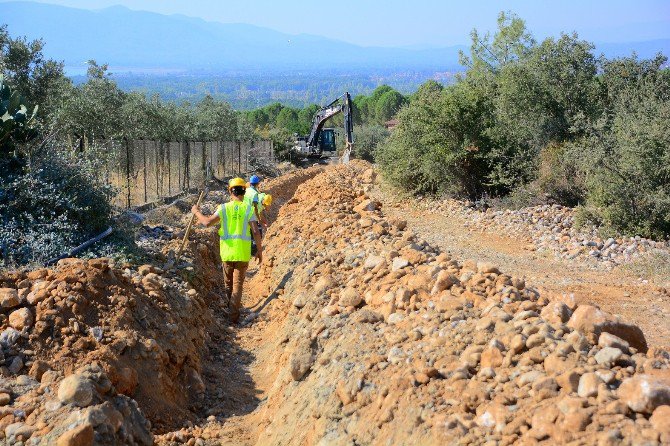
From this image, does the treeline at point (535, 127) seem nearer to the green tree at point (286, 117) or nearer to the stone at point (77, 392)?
the stone at point (77, 392)

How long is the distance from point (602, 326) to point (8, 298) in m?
4.96

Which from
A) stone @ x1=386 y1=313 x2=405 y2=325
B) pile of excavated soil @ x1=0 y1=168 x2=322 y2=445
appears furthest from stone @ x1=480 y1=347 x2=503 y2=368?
pile of excavated soil @ x1=0 y1=168 x2=322 y2=445

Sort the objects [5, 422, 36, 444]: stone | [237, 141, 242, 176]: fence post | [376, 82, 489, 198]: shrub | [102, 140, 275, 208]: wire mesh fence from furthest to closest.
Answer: [237, 141, 242, 176]: fence post < [376, 82, 489, 198]: shrub < [102, 140, 275, 208]: wire mesh fence < [5, 422, 36, 444]: stone

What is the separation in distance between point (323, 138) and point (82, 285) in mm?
38718

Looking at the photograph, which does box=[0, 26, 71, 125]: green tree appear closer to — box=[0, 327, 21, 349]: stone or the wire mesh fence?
the wire mesh fence

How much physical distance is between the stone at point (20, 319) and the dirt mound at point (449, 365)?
7.26 feet

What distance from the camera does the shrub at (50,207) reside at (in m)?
8.04

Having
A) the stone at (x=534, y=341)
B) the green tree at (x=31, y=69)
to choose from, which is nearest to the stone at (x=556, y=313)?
the stone at (x=534, y=341)

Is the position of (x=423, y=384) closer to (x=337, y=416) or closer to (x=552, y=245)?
(x=337, y=416)

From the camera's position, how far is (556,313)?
5.00 m

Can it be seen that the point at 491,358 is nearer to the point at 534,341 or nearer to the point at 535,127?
the point at 534,341

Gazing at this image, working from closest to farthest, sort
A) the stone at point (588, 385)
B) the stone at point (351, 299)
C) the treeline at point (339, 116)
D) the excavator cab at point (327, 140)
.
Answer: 1. the stone at point (588, 385)
2. the stone at point (351, 299)
3. the excavator cab at point (327, 140)
4. the treeline at point (339, 116)

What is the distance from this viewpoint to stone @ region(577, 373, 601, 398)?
12.1ft

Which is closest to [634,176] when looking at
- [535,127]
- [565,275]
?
[565,275]
